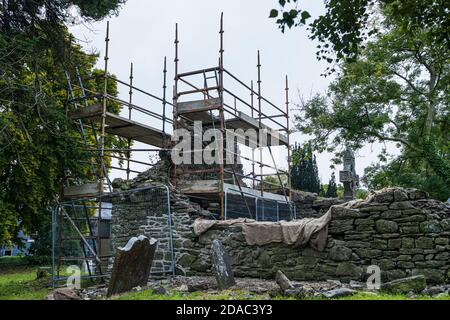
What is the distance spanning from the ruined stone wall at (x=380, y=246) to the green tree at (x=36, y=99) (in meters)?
6.07

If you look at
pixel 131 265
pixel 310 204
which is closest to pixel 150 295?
pixel 131 265

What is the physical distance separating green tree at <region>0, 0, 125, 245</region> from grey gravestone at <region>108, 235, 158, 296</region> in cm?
319

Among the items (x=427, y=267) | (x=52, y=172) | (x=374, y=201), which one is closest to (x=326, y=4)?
(x=374, y=201)

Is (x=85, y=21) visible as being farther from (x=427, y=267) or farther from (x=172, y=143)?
(x=427, y=267)

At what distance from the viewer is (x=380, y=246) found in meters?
9.09

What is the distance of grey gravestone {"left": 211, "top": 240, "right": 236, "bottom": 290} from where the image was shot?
888 cm

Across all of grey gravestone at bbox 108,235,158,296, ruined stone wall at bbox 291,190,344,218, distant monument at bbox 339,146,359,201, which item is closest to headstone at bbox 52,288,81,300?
grey gravestone at bbox 108,235,158,296

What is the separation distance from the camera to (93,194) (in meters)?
12.4

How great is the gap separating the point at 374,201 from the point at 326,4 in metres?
3.93

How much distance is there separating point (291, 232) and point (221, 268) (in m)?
1.84

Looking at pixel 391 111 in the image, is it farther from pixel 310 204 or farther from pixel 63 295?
pixel 63 295

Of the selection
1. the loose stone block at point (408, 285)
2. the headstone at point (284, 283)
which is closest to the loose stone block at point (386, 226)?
the loose stone block at point (408, 285)

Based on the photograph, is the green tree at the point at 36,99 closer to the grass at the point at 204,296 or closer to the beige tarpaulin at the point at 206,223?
the grass at the point at 204,296
